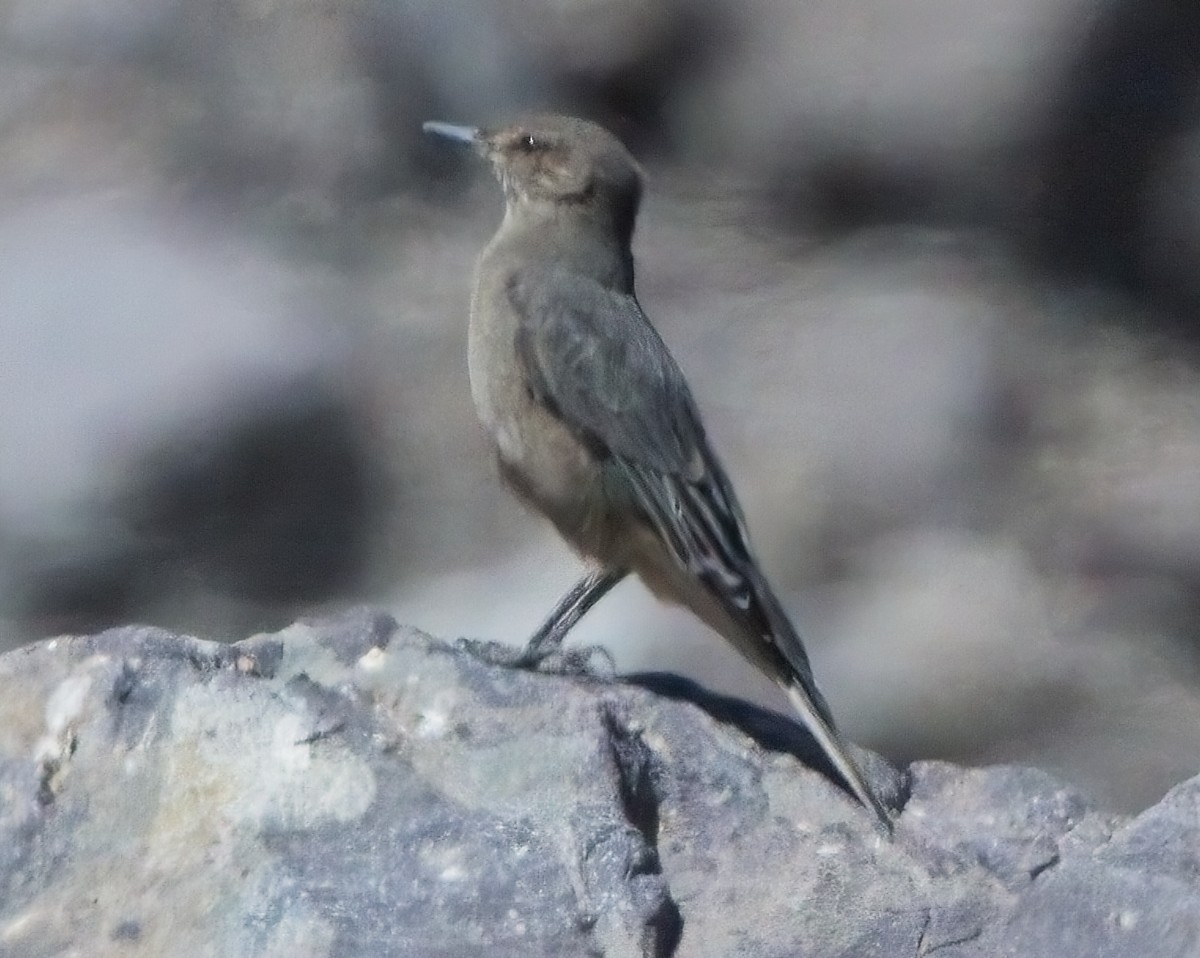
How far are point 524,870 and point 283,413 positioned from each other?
10.9 ft

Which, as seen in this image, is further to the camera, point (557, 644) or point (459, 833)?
point (557, 644)

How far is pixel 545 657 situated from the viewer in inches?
167

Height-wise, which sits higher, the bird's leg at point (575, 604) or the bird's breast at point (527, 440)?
the bird's breast at point (527, 440)

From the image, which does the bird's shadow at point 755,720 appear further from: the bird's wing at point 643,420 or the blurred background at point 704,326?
the blurred background at point 704,326

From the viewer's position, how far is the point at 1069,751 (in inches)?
250

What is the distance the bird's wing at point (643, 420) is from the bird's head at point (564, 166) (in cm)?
25

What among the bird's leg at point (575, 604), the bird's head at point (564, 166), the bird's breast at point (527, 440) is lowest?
the bird's leg at point (575, 604)

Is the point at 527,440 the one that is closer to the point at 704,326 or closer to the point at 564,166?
the point at 564,166

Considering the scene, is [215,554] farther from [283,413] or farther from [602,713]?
[602,713]

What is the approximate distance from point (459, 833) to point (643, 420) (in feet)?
4.29

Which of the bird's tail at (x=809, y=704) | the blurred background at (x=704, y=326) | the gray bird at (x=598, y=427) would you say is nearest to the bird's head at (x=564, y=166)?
the gray bird at (x=598, y=427)

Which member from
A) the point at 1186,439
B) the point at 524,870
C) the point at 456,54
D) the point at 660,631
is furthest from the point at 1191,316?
the point at 524,870

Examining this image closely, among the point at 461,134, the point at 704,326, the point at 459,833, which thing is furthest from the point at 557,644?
the point at 704,326

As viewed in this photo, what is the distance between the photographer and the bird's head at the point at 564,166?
4.88 meters
